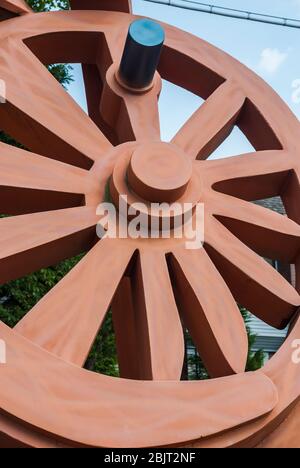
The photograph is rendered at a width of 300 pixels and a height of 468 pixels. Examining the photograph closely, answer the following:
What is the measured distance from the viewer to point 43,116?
96.3 inches

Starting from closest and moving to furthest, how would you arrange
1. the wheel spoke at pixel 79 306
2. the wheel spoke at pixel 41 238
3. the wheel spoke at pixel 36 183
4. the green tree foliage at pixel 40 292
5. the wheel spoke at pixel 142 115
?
the wheel spoke at pixel 79 306 → the wheel spoke at pixel 41 238 → the wheel spoke at pixel 36 183 → the wheel spoke at pixel 142 115 → the green tree foliage at pixel 40 292

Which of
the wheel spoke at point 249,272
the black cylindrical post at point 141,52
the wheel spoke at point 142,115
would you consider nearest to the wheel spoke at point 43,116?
the wheel spoke at point 142,115

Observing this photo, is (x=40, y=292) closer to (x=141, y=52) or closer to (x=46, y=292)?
(x=46, y=292)

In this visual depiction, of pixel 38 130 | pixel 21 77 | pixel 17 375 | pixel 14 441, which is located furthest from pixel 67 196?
pixel 14 441

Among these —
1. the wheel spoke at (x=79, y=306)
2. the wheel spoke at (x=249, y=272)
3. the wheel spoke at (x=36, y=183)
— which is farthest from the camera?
the wheel spoke at (x=249, y=272)

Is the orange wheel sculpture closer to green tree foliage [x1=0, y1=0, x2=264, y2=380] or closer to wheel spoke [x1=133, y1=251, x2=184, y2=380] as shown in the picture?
wheel spoke [x1=133, y1=251, x2=184, y2=380]

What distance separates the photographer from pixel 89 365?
21.5 feet

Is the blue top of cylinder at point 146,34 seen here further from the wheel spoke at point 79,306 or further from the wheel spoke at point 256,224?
the wheel spoke at point 79,306

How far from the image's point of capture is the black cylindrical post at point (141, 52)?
2.48 meters

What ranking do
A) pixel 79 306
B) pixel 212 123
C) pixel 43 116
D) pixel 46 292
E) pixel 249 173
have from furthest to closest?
1. pixel 46 292
2. pixel 212 123
3. pixel 249 173
4. pixel 43 116
5. pixel 79 306

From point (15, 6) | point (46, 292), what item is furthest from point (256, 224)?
point (46, 292)

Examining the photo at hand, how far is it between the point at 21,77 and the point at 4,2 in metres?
0.40

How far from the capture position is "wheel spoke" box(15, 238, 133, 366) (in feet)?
6.40

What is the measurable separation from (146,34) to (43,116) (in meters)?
0.54
